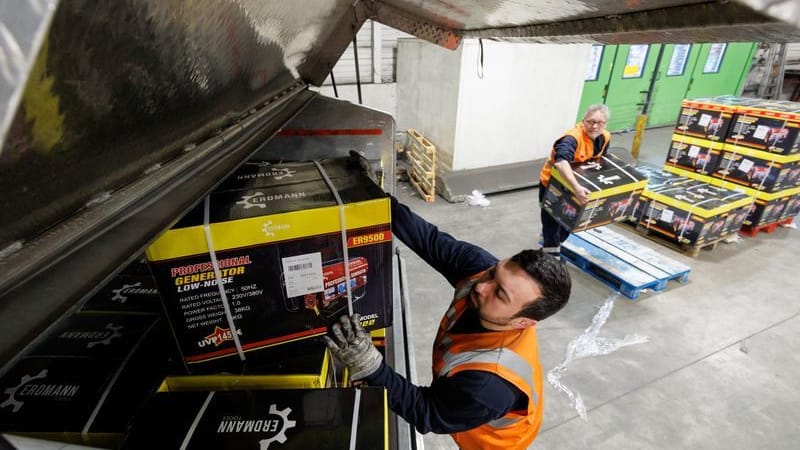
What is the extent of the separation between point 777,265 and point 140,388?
630cm

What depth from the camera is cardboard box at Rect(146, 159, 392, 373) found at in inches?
42.9

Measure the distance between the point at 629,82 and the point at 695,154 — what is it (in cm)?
465

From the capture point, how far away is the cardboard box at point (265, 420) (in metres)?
0.96

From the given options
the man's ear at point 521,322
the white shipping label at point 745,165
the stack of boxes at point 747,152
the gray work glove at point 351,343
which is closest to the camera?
the gray work glove at point 351,343

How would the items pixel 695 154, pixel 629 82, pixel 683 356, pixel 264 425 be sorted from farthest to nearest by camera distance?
pixel 629 82 → pixel 695 154 → pixel 683 356 → pixel 264 425

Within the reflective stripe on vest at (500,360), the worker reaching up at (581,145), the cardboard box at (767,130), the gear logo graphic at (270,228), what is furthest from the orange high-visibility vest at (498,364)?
the cardboard box at (767,130)

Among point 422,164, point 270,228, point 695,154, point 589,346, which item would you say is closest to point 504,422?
point 270,228

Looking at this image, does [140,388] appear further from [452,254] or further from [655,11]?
[655,11]

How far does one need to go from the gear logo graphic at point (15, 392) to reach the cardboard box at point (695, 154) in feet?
21.5

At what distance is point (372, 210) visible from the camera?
1261 mm

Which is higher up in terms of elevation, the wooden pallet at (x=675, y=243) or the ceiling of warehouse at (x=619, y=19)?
the ceiling of warehouse at (x=619, y=19)

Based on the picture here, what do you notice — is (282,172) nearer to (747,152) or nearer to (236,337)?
(236,337)

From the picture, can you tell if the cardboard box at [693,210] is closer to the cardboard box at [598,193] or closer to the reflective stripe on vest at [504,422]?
the cardboard box at [598,193]

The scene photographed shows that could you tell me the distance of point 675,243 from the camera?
4.83m
